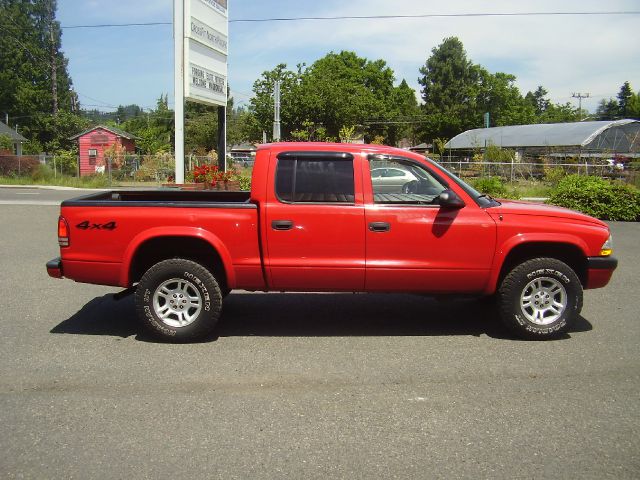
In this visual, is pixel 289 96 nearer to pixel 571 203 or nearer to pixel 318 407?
pixel 571 203

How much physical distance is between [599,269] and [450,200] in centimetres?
167

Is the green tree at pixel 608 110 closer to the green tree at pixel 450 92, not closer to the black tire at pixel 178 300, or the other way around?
the green tree at pixel 450 92

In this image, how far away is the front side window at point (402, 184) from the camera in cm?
594

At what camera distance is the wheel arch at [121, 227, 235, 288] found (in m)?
5.77

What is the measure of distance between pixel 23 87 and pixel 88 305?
77.4 m

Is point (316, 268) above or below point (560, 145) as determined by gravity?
below

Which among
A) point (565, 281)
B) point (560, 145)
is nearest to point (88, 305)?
point (565, 281)

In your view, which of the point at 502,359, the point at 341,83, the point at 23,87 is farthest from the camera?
the point at 23,87

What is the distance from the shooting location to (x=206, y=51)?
17.6m

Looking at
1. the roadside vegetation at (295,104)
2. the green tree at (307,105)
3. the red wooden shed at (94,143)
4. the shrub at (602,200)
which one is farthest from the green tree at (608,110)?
the shrub at (602,200)

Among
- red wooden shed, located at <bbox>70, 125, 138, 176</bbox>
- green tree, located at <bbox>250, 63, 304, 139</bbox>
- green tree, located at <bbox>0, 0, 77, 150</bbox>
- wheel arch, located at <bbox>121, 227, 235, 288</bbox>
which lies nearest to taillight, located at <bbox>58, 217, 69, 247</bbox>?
wheel arch, located at <bbox>121, 227, 235, 288</bbox>

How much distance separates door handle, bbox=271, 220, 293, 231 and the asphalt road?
1.11 m

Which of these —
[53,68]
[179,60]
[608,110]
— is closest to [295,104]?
[179,60]

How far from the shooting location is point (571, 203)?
17.3m
